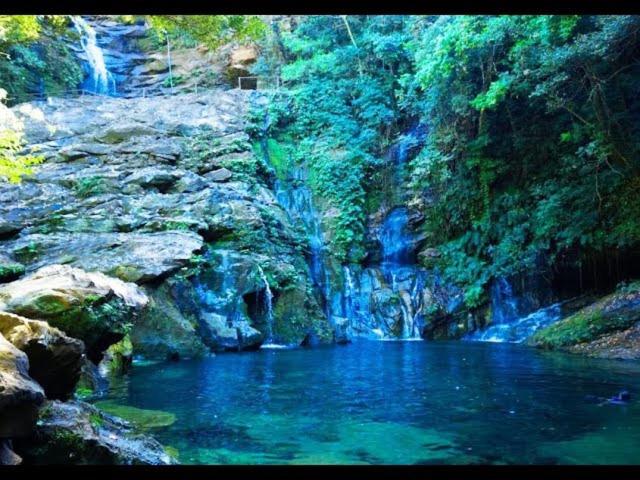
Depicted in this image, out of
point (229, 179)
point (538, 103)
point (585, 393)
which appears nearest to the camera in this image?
point (585, 393)

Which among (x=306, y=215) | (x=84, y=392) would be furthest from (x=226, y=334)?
(x=306, y=215)

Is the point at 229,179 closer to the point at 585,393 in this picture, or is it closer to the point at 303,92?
the point at 303,92

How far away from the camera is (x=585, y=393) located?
7.74 metres

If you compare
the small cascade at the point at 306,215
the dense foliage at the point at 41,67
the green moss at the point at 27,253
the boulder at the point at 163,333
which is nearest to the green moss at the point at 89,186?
the green moss at the point at 27,253

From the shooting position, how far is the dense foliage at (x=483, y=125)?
48.8ft

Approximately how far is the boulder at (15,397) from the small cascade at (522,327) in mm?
13877

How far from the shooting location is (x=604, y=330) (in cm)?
1279

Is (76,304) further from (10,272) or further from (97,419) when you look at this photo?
(10,272)

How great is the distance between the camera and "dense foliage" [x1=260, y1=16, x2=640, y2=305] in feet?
48.8

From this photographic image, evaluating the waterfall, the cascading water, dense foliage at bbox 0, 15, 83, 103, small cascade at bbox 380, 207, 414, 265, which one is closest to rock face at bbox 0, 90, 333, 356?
dense foliage at bbox 0, 15, 83, 103

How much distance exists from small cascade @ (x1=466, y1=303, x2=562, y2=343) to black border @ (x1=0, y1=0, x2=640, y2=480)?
47.6 feet
